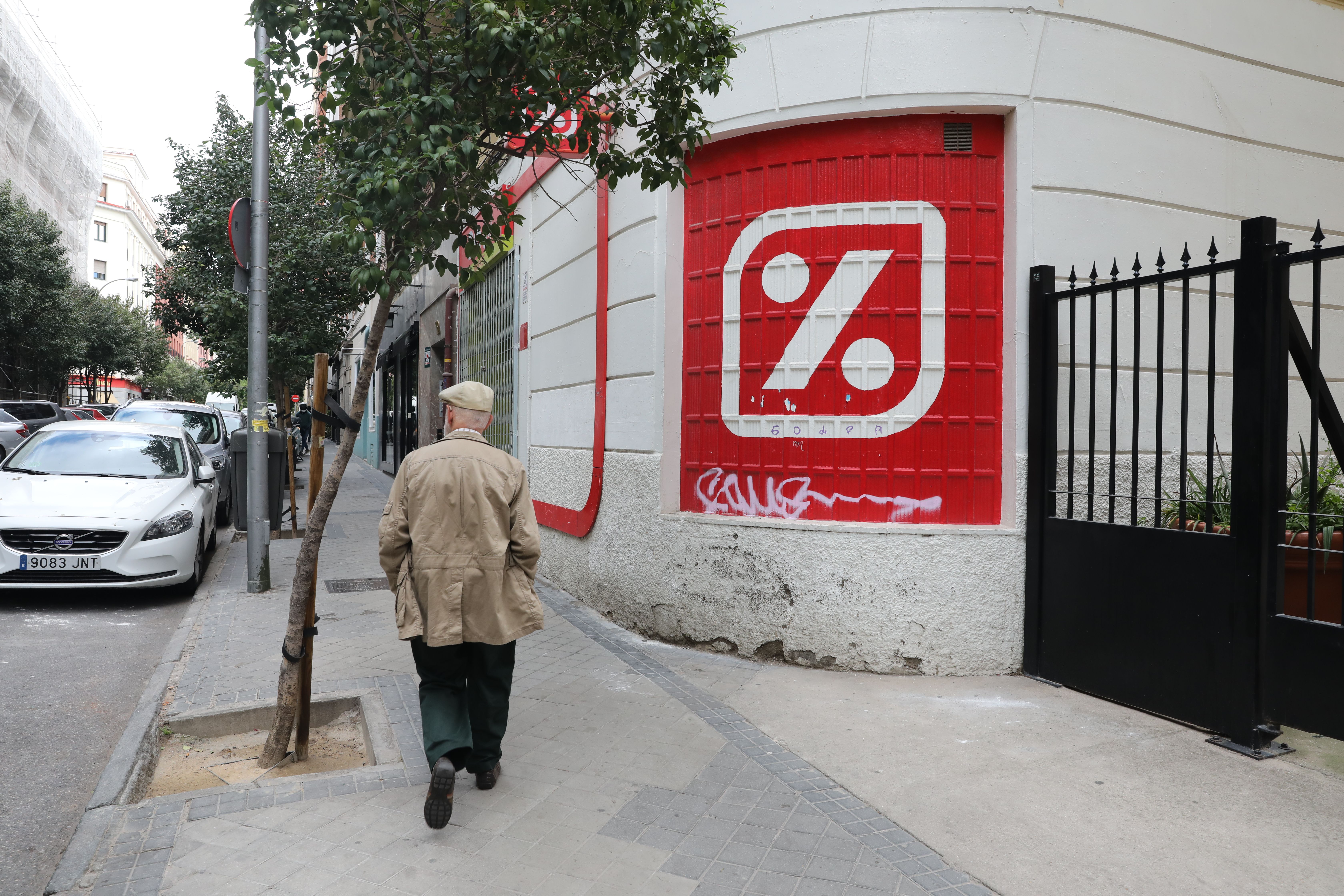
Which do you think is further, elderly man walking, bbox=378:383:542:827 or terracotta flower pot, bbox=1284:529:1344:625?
terracotta flower pot, bbox=1284:529:1344:625

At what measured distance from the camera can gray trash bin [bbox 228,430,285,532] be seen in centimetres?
844

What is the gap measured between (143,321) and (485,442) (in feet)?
167

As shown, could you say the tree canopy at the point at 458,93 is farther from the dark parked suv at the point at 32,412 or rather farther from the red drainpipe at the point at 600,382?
the dark parked suv at the point at 32,412

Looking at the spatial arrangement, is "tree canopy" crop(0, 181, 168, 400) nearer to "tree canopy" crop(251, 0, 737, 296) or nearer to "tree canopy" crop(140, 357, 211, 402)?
"tree canopy" crop(140, 357, 211, 402)

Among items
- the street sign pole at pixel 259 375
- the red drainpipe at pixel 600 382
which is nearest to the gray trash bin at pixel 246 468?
the street sign pole at pixel 259 375

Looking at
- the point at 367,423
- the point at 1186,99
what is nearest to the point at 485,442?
the point at 1186,99

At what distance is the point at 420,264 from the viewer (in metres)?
4.47

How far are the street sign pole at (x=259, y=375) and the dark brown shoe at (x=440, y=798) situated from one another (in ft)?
17.7

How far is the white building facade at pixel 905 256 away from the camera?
18.0 ft

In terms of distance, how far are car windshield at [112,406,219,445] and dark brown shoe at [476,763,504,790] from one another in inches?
446

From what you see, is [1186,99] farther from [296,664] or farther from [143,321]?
[143,321]

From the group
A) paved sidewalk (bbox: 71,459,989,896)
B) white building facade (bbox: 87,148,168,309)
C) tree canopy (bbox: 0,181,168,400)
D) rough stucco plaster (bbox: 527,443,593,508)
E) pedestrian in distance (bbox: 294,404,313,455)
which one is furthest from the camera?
white building facade (bbox: 87,148,168,309)

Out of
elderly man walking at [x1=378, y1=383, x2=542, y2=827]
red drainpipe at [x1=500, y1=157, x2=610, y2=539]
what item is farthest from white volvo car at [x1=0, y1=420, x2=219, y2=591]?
elderly man walking at [x1=378, y1=383, x2=542, y2=827]

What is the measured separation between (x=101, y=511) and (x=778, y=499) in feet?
18.2
